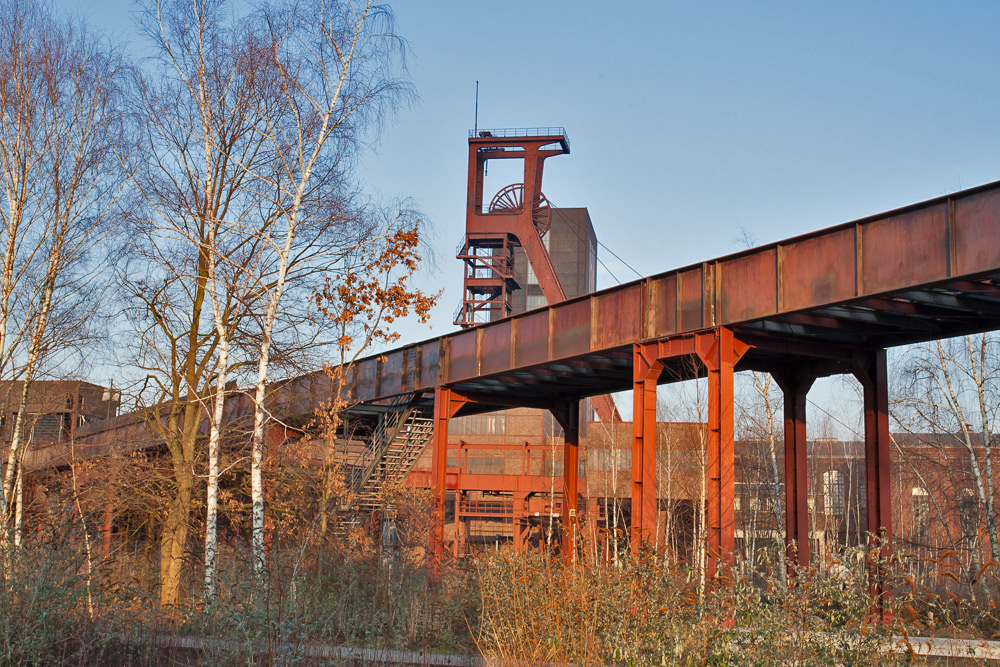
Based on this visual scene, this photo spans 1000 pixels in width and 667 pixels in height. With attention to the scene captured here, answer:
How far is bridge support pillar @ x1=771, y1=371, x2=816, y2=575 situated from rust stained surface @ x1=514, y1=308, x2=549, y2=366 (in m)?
5.32

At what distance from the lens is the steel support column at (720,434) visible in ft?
49.5

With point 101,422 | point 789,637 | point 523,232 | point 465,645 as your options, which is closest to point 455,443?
point 523,232

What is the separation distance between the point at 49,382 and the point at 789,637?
1973 cm

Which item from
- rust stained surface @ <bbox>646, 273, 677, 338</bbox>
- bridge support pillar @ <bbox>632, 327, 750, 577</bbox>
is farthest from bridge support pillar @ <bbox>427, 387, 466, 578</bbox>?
rust stained surface @ <bbox>646, 273, 677, 338</bbox>

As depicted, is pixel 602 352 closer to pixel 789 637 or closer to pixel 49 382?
pixel 789 637

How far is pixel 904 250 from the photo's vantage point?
13.3 m

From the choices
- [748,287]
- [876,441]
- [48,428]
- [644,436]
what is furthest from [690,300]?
[48,428]

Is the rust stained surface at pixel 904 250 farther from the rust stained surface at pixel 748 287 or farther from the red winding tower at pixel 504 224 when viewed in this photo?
the red winding tower at pixel 504 224

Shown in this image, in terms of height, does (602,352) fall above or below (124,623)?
above

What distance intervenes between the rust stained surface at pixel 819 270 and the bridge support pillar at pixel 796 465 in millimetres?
4921

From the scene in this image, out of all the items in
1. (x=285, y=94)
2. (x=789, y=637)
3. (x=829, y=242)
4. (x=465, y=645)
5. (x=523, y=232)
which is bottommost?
(x=465, y=645)

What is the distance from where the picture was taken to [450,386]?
922 inches

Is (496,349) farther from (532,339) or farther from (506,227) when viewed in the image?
(506,227)

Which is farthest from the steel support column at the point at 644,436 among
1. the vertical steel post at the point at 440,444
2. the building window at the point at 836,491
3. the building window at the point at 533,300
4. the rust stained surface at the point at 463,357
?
the building window at the point at 533,300
